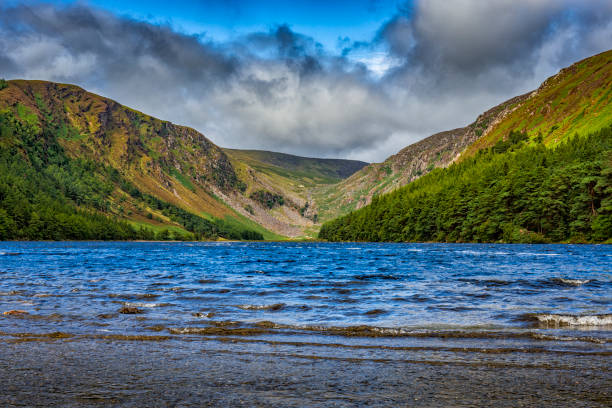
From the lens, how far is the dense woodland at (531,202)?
113 m

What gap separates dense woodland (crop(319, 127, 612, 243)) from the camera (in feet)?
370

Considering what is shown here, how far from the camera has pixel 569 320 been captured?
16281 mm

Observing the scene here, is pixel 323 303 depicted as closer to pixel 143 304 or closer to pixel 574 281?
pixel 143 304

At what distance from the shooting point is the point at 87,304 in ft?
69.2

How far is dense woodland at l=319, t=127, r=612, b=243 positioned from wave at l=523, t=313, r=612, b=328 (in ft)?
338

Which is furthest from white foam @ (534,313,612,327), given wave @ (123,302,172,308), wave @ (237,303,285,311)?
wave @ (123,302,172,308)

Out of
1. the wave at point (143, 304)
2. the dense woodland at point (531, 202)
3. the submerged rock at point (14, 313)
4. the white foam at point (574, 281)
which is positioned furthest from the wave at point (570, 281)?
the dense woodland at point (531, 202)

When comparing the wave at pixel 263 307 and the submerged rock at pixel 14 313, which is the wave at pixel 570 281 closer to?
the wave at pixel 263 307

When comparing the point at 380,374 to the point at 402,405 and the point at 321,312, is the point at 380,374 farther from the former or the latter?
the point at 321,312

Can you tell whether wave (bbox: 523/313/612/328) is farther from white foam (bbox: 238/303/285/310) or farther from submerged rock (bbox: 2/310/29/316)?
submerged rock (bbox: 2/310/29/316)

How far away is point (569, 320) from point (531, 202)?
426 ft

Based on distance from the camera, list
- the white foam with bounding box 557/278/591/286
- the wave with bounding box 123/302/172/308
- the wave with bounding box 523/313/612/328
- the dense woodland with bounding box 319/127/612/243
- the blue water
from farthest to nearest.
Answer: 1. the dense woodland with bounding box 319/127/612/243
2. the white foam with bounding box 557/278/591/286
3. the wave with bounding box 123/302/172/308
4. the blue water
5. the wave with bounding box 523/313/612/328

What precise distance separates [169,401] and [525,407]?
19.2ft

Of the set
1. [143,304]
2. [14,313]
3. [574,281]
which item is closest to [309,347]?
[143,304]
